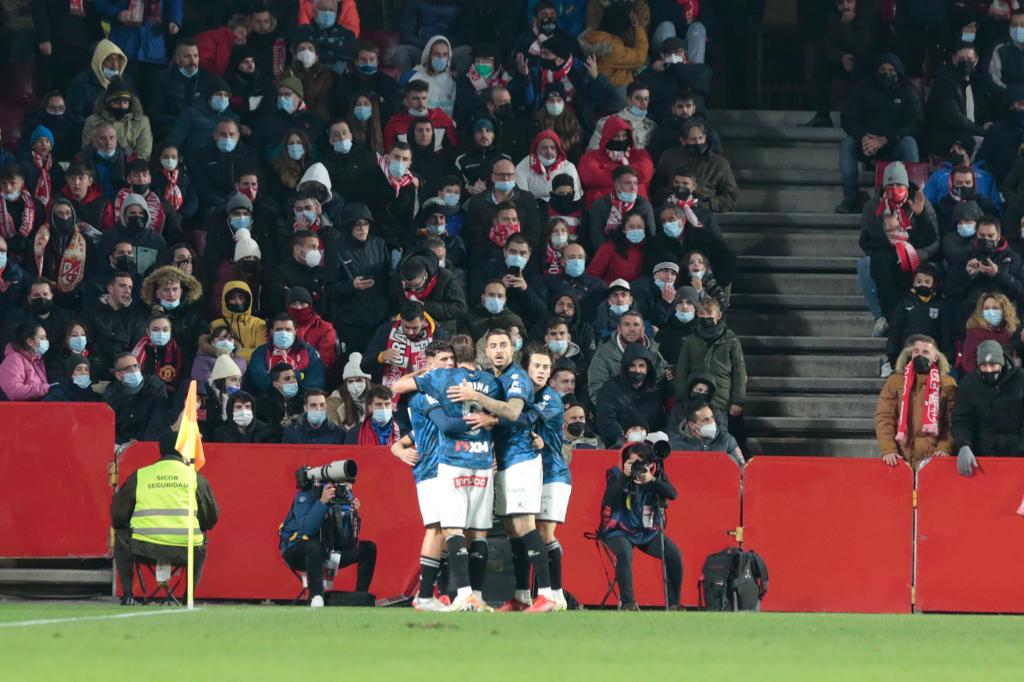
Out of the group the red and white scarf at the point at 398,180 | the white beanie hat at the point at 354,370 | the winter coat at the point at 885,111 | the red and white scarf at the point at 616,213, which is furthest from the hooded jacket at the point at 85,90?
the winter coat at the point at 885,111

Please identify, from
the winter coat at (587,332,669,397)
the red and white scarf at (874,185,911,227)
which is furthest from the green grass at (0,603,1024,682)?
the red and white scarf at (874,185,911,227)

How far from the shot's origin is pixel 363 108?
2136 centimetres

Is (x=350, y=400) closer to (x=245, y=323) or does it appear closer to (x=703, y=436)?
(x=245, y=323)

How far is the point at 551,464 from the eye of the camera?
46.7ft

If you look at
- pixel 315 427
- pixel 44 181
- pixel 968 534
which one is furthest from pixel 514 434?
pixel 44 181

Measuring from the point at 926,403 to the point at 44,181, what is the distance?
28.3 ft

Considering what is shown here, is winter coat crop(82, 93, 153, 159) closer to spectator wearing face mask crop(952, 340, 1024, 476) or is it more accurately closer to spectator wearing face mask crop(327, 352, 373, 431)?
spectator wearing face mask crop(327, 352, 373, 431)

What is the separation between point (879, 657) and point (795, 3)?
16590 mm

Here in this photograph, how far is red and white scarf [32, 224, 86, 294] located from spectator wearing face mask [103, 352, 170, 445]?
5.22 feet

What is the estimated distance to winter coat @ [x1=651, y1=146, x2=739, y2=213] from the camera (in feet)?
69.7

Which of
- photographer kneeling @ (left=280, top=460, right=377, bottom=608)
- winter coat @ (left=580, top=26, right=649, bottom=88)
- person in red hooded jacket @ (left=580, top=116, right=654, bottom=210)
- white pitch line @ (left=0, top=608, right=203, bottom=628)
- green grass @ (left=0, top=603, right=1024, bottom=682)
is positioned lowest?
white pitch line @ (left=0, top=608, right=203, bottom=628)

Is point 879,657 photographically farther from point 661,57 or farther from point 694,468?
point 661,57

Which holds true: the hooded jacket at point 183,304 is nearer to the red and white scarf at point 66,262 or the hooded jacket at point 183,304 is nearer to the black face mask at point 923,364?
the red and white scarf at point 66,262

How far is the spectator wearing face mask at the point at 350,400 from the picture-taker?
18.1 meters
